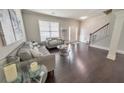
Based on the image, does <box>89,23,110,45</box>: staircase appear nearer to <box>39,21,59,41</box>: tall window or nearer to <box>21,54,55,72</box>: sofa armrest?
<box>39,21,59,41</box>: tall window

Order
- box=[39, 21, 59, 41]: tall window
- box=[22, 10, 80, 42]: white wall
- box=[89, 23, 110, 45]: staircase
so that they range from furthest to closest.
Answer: box=[39, 21, 59, 41]: tall window < box=[89, 23, 110, 45]: staircase < box=[22, 10, 80, 42]: white wall

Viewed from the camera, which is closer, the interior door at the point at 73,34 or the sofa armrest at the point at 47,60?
the sofa armrest at the point at 47,60

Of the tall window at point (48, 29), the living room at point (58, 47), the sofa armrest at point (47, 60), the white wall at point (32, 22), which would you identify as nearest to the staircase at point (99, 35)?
the living room at point (58, 47)

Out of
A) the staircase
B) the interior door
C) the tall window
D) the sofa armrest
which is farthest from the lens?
the interior door

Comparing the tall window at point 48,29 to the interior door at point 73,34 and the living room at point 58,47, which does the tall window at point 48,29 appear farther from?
the interior door at point 73,34

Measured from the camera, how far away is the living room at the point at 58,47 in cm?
143

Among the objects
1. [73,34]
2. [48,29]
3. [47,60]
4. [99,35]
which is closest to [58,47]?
[47,60]

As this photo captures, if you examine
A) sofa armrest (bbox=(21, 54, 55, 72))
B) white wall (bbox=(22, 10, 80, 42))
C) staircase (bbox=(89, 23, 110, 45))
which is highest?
white wall (bbox=(22, 10, 80, 42))

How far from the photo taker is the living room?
4.68 feet

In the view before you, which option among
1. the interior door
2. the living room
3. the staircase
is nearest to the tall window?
the living room

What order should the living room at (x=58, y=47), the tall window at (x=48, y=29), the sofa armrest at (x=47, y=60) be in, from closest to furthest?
1. the living room at (x=58, y=47)
2. the sofa armrest at (x=47, y=60)
3. the tall window at (x=48, y=29)

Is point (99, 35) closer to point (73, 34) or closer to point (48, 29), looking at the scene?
point (73, 34)
